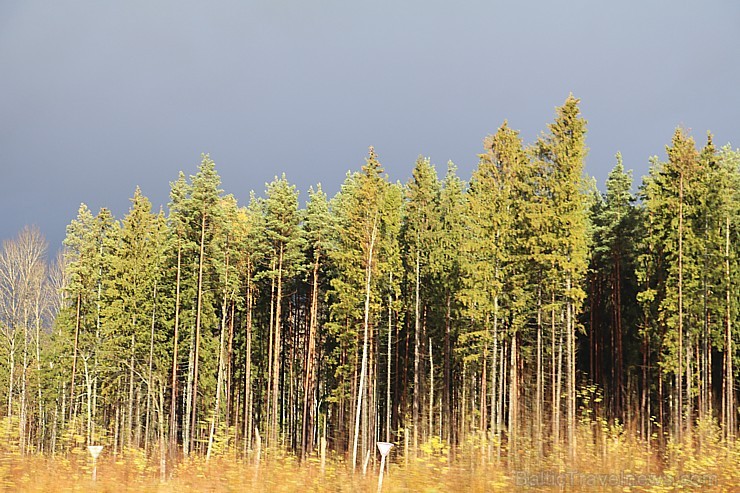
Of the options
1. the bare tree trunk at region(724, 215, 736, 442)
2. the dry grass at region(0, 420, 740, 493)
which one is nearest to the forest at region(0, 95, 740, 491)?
the bare tree trunk at region(724, 215, 736, 442)

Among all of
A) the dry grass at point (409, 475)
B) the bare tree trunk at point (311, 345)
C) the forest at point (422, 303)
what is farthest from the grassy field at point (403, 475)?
the bare tree trunk at point (311, 345)

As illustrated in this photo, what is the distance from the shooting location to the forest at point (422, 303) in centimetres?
3328

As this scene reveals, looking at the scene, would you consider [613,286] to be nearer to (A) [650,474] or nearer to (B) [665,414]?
(B) [665,414]

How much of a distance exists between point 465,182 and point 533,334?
12555 millimetres

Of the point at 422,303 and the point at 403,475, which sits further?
the point at 422,303

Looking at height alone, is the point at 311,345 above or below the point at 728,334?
below

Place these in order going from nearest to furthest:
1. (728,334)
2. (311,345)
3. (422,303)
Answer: (728,334), (422,303), (311,345)

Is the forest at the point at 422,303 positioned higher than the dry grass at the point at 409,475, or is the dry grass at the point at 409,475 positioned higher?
the forest at the point at 422,303

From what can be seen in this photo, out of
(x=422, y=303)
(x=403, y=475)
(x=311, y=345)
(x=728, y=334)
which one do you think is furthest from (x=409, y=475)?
(x=311, y=345)

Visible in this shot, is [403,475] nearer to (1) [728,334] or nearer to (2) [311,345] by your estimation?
(1) [728,334]

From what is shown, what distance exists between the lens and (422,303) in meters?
42.8

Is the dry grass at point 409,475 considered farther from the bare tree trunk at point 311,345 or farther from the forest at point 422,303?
the bare tree trunk at point 311,345

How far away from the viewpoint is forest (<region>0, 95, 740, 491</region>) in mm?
33281

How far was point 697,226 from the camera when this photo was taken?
3666cm
